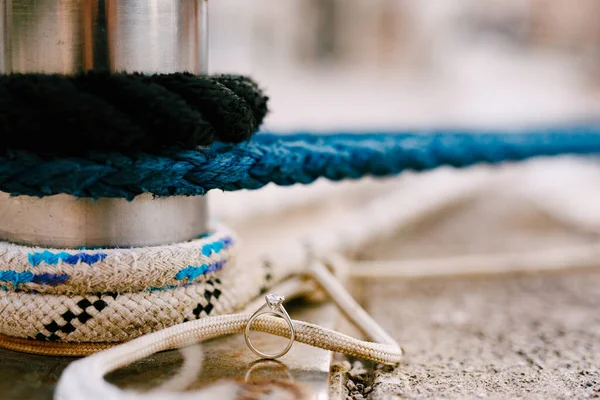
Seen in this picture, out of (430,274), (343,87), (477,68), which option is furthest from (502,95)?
(430,274)

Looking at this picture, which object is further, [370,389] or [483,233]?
[483,233]

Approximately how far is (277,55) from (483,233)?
11.2ft

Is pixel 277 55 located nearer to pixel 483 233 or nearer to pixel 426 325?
pixel 483 233

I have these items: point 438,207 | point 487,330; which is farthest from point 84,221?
point 438,207

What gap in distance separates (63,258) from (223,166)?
0.16m

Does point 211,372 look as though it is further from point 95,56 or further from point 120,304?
point 95,56

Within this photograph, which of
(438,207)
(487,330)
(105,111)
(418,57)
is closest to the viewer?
(105,111)

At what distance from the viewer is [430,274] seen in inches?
37.5

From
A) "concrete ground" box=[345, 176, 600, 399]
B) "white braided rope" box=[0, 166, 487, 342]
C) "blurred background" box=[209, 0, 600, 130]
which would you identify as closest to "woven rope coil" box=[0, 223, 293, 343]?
"white braided rope" box=[0, 166, 487, 342]

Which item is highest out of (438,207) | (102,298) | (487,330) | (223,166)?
(223,166)

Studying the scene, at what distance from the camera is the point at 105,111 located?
0.52 metres

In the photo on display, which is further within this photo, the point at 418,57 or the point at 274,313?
the point at 418,57

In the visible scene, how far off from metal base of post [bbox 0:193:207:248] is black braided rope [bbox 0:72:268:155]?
6 cm

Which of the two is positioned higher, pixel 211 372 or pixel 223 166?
pixel 223 166
